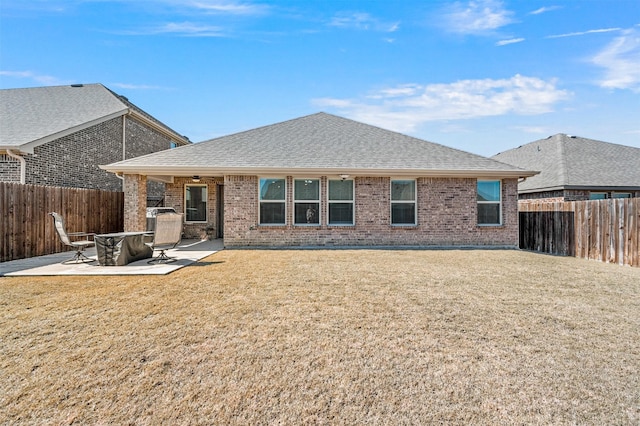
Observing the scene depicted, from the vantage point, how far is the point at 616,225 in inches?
350

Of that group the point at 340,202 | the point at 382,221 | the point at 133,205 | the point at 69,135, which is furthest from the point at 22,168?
the point at 382,221

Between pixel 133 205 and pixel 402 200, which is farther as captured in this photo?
pixel 402 200

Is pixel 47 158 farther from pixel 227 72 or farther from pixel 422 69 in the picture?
pixel 422 69

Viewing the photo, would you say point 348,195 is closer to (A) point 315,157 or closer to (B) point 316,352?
(A) point 315,157

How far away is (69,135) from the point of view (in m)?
13.0

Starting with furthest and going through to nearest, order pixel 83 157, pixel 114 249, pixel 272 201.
A: pixel 83 157 < pixel 272 201 < pixel 114 249

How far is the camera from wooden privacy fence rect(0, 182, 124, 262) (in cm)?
855

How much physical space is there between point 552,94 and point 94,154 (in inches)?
825

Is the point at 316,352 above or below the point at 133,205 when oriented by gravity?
below

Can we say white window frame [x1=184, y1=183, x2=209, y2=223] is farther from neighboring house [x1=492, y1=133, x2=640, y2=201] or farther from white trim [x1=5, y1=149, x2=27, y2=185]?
neighboring house [x1=492, y1=133, x2=640, y2=201]

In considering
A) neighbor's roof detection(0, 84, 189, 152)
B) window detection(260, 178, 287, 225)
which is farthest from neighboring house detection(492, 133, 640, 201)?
neighbor's roof detection(0, 84, 189, 152)

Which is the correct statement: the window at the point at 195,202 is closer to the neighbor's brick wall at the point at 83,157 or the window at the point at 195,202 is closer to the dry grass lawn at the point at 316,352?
the neighbor's brick wall at the point at 83,157

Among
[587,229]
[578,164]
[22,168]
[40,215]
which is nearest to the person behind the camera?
[40,215]

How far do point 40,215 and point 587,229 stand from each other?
1695cm
